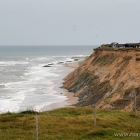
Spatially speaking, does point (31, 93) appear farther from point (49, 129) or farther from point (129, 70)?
point (49, 129)

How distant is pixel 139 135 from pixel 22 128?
7.00 m

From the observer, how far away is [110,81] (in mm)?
41500

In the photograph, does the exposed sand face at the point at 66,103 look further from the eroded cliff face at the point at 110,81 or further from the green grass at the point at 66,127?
the green grass at the point at 66,127

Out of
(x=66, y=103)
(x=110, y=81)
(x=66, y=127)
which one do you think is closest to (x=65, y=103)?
(x=66, y=103)

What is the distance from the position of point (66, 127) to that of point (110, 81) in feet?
73.6

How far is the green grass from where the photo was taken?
57.7 ft

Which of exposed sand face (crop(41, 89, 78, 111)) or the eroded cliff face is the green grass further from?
exposed sand face (crop(41, 89, 78, 111))

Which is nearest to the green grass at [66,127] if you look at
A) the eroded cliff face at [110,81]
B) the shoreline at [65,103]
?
the eroded cliff face at [110,81]

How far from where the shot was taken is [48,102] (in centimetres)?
3981

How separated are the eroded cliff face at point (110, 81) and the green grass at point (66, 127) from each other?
28.8ft

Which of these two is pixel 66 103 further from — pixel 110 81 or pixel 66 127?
pixel 66 127

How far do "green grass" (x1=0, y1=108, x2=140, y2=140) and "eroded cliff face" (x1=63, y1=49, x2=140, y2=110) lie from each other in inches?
Result: 346

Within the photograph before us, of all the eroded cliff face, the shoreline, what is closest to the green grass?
the eroded cliff face

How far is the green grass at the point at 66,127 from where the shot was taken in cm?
1759
